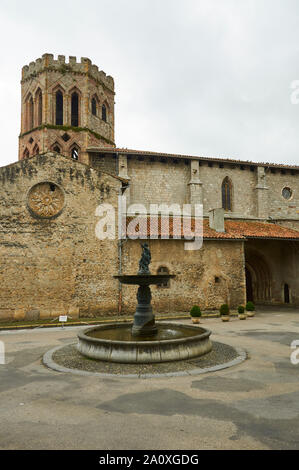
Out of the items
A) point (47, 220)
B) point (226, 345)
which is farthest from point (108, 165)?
point (226, 345)

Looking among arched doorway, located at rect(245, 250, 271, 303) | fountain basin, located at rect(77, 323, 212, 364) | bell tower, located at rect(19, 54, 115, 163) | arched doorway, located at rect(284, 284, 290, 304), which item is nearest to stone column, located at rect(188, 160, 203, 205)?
arched doorway, located at rect(245, 250, 271, 303)

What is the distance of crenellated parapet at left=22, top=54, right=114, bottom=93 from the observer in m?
28.3

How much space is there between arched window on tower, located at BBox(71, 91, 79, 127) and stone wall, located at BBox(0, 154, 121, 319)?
12.0 metres

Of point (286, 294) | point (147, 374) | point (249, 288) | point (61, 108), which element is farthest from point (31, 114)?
point (147, 374)

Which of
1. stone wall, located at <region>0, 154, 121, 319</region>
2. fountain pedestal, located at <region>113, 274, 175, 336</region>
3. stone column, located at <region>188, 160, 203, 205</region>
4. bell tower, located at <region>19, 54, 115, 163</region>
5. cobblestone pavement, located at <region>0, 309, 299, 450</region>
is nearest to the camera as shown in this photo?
cobblestone pavement, located at <region>0, 309, 299, 450</region>

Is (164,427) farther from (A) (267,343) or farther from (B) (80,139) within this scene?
(B) (80,139)

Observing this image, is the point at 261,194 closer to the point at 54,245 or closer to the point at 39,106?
the point at 54,245

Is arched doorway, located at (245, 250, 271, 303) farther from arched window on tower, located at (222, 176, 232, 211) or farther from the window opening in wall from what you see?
the window opening in wall

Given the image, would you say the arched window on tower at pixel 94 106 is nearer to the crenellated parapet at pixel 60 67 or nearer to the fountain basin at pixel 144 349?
the crenellated parapet at pixel 60 67

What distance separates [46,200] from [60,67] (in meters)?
16.9

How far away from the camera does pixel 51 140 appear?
2752cm

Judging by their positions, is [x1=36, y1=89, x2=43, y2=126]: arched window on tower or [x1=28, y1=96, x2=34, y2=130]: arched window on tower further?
[x1=28, y1=96, x2=34, y2=130]: arched window on tower

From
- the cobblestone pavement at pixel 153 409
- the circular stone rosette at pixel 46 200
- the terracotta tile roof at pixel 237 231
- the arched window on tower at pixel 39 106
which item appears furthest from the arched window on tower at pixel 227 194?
the cobblestone pavement at pixel 153 409
